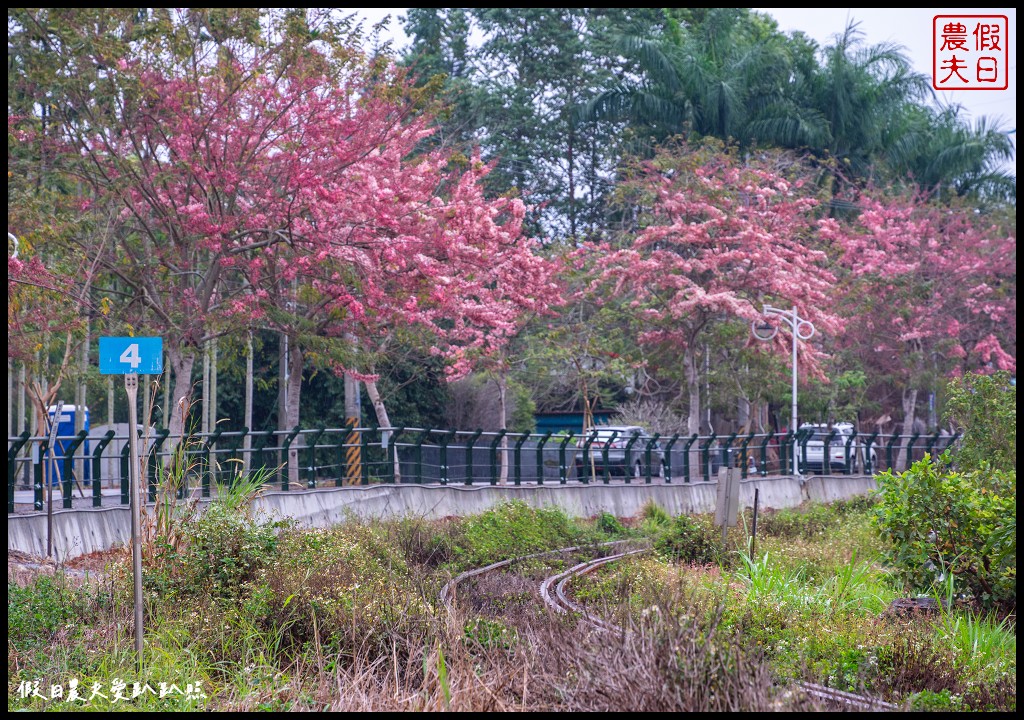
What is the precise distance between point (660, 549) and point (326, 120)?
9.07 meters

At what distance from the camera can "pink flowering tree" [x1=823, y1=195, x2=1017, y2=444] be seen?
133 ft

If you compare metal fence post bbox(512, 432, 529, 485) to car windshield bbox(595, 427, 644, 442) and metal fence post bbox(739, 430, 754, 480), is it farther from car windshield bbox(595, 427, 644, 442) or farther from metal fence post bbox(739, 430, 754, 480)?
metal fence post bbox(739, 430, 754, 480)

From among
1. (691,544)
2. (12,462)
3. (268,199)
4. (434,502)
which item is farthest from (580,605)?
(434,502)

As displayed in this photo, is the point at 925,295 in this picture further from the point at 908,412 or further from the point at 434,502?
the point at 434,502

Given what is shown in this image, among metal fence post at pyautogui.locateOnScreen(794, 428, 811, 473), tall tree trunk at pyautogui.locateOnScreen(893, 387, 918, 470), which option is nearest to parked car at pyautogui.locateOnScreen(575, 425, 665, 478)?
metal fence post at pyautogui.locateOnScreen(794, 428, 811, 473)

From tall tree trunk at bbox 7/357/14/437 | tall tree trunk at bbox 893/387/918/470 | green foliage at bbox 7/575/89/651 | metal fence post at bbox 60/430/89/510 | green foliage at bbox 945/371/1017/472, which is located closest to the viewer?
green foliage at bbox 7/575/89/651

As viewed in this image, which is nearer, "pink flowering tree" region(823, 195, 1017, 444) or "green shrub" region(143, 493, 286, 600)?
"green shrub" region(143, 493, 286, 600)

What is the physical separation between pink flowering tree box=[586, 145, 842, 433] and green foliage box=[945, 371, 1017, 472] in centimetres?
1256

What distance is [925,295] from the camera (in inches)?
1618

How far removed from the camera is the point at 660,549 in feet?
58.9

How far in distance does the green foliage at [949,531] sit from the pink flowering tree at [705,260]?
20.4 metres

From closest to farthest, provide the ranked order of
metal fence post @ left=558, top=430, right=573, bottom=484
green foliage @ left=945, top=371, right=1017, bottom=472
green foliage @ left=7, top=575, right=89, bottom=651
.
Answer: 1. green foliage @ left=7, top=575, right=89, bottom=651
2. green foliage @ left=945, top=371, right=1017, bottom=472
3. metal fence post @ left=558, top=430, right=573, bottom=484

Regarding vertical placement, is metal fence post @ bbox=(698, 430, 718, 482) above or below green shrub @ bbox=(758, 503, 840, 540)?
above

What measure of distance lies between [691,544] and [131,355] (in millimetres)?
9997
